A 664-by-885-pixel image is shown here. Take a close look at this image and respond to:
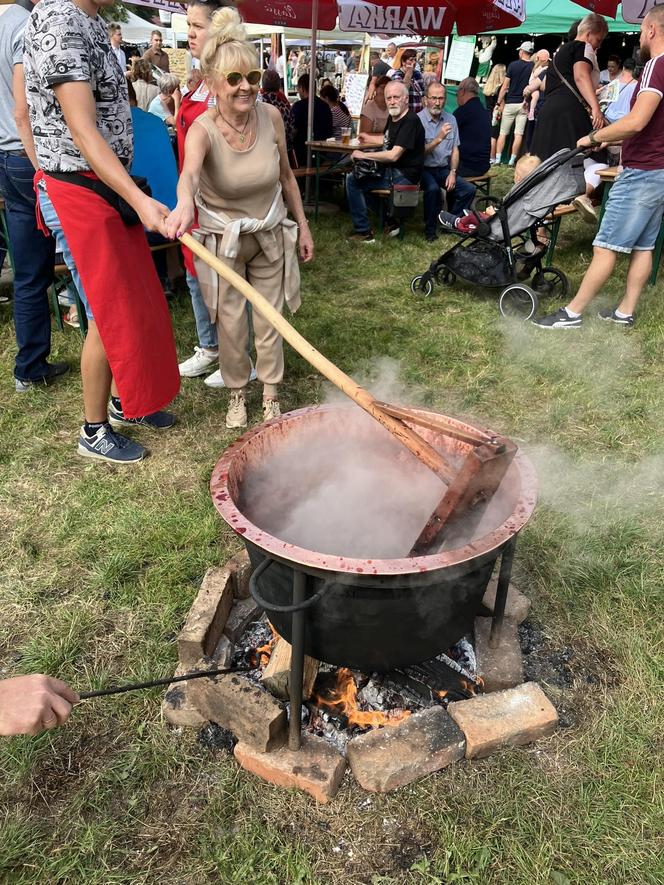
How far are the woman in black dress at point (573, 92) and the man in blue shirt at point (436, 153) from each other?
147 cm

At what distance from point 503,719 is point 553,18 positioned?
15.8 m

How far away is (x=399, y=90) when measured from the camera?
691 centimetres

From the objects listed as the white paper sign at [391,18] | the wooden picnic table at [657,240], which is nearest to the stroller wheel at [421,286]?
the wooden picnic table at [657,240]

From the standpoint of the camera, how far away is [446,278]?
614 centimetres

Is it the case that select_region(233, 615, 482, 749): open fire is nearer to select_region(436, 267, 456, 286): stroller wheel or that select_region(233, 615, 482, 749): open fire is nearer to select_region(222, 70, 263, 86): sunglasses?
select_region(222, 70, 263, 86): sunglasses

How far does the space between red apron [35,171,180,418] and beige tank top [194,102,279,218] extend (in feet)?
1.47

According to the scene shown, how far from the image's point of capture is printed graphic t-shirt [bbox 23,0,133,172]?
2.38 meters

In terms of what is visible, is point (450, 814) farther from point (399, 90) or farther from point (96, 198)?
point (399, 90)

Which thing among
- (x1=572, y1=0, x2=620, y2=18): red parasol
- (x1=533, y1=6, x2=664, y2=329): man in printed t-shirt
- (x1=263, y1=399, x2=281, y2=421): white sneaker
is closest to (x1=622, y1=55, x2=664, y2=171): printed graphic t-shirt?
(x1=533, y1=6, x2=664, y2=329): man in printed t-shirt

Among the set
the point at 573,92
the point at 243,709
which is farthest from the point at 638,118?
the point at 243,709

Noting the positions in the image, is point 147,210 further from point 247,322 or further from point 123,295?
point 247,322

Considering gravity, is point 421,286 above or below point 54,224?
below

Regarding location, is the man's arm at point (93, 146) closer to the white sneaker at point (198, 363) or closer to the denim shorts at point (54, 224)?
the denim shorts at point (54, 224)

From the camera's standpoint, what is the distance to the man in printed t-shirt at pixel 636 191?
4285 millimetres
